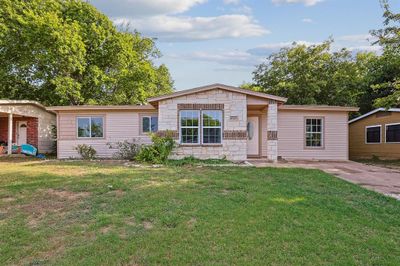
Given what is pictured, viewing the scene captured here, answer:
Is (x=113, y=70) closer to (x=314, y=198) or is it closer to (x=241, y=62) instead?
(x=241, y=62)

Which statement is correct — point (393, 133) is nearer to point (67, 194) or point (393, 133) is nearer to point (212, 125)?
point (212, 125)

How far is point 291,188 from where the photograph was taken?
24.6 feet

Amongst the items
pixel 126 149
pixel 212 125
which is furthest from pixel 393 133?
pixel 126 149

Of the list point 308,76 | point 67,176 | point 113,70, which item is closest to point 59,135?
point 67,176

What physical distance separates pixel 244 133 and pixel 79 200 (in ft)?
28.1

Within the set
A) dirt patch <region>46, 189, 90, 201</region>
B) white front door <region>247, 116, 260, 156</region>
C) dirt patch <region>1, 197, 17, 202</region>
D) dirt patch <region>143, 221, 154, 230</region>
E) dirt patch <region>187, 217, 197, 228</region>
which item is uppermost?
white front door <region>247, 116, 260, 156</region>

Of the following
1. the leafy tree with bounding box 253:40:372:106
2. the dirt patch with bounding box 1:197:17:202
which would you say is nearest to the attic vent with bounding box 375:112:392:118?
the leafy tree with bounding box 253:40:372:106

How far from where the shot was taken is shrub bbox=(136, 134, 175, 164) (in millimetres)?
12961

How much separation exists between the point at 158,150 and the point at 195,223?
8475mm

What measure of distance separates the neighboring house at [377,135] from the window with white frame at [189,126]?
32.7 ft

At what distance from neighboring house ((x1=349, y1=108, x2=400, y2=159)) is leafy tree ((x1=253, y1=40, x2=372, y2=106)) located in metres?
3.82

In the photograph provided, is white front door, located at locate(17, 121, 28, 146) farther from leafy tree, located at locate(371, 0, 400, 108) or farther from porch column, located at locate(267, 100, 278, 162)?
leafy tree, located at locate(371, 0, 400, 108)

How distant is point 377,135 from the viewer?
720 inches

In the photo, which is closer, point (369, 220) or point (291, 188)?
point (369, 220)
